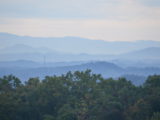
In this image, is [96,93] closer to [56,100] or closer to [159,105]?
[56,100]

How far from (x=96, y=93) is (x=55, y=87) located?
228cm

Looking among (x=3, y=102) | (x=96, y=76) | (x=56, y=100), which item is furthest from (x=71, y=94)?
(x=3, y=102)

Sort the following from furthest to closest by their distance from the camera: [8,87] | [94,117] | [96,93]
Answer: [8,87] < [96,93] < [94,117]

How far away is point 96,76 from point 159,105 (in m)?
4.28

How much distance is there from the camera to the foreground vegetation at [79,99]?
18.6 meters

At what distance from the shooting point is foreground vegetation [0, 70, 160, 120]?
1858 cm

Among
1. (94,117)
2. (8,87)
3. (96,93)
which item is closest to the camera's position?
(94,117)

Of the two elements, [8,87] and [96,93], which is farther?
[8,87]

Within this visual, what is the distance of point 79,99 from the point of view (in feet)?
65.5

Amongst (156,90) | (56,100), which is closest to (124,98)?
(156,90)

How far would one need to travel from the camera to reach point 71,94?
2039cm

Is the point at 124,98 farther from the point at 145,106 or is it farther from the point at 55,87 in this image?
the point at 55,87

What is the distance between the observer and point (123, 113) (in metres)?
19.2

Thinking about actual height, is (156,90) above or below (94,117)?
above
